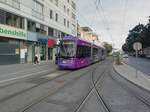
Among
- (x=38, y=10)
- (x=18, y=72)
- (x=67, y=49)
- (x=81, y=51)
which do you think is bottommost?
(x=18, y=72)

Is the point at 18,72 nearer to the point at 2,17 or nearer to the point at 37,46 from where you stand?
the point at 2,17

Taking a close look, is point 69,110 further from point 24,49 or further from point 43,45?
point 43,45

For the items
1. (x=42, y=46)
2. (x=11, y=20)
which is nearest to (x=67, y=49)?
(x=11, y=20)

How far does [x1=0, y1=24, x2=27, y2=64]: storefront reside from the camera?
3431 cm

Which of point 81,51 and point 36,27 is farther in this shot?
point 36,27

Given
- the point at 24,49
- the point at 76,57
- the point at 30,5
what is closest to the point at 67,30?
the point at 30,5

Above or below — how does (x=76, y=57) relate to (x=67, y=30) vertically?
below

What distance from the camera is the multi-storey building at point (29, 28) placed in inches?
1392

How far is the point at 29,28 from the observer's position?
43.3 meters

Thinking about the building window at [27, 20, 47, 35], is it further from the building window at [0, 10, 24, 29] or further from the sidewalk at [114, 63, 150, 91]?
the sidewalk at [114, 63, 150, 91]

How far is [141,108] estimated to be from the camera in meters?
9.75

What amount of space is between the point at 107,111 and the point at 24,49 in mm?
31608

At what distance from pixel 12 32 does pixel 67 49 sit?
12.1 metres

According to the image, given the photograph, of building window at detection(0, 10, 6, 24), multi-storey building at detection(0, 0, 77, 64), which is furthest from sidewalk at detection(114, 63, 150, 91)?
building window at detection(0, 10, 6, 24)
